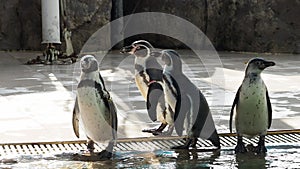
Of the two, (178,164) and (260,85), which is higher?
(260,85)

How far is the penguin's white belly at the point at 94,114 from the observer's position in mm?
3934

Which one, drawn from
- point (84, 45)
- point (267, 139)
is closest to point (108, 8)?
point (84, 45)

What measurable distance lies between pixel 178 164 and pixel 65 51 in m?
6.40

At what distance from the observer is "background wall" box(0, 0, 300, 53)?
34.2 ft

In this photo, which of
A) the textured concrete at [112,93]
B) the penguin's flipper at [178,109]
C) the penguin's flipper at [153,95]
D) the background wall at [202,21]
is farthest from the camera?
the background wall at [202,21]

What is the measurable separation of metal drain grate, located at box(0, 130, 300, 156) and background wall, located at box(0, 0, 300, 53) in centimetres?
585

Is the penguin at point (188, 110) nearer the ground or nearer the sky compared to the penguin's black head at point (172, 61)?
nearer the ground

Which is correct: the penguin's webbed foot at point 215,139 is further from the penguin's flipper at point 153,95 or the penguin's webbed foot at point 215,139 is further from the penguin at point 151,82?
the penguin's flipper at point 153,95

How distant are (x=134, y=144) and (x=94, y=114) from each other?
1.53 ft

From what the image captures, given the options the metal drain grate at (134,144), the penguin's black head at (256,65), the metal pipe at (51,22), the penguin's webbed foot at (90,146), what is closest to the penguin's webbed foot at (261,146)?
the metal drain grate at (134,144)

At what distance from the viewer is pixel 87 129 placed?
4035 millimetres

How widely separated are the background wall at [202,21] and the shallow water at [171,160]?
6.24 meters

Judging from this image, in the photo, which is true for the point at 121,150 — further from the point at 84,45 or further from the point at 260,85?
the point at 84,45

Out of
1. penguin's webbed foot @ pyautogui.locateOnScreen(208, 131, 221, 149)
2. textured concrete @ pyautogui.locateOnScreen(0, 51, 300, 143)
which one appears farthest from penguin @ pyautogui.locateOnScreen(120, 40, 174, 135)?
penguin's webbed foot @ pyautogui.locateOnScreen(208, 131, 221, 149)
